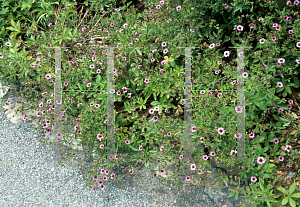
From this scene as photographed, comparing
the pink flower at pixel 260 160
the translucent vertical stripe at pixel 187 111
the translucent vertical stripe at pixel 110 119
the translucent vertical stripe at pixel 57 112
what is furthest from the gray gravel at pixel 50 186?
the pink flower at pixel 260 160

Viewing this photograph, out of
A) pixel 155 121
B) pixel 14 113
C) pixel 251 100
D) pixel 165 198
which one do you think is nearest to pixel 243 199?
pixel 165 198

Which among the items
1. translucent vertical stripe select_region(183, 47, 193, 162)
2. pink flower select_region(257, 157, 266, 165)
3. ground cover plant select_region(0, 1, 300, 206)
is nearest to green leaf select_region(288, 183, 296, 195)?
ground cover plant select_region(0, 1, 300, 206)

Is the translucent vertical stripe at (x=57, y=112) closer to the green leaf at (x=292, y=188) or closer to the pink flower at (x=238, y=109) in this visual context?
the pink flower at (x=238, y=109)

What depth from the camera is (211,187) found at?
237 centimetres

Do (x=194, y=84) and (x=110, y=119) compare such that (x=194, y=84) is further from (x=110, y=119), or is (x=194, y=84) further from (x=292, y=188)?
(x=292, y=188)

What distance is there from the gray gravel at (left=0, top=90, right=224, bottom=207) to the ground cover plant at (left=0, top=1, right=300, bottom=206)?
0.15 meters

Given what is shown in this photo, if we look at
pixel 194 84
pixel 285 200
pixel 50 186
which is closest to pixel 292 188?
pixel 285 200

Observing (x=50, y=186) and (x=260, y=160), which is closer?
(x=260, y=160)

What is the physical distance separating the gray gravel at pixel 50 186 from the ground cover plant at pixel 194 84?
0.15m

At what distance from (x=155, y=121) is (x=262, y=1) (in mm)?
1559

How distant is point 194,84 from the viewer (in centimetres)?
243

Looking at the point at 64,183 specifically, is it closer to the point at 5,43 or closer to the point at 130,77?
the point at 130,77

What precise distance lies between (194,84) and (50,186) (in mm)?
1774

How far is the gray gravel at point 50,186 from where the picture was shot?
2.42 m
